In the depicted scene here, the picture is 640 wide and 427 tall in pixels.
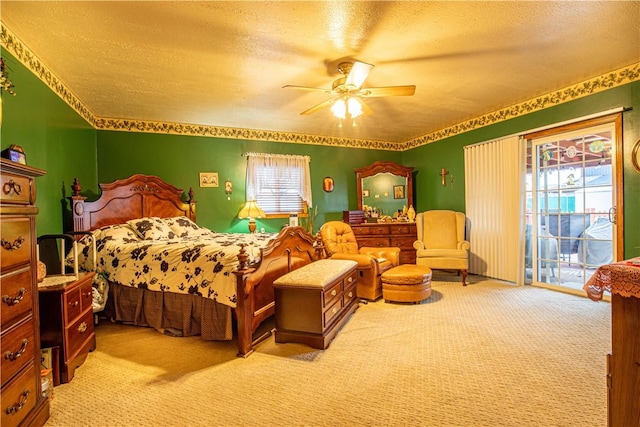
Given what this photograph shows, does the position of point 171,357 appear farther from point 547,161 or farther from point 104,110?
point 547,161

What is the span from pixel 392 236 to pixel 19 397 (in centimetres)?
488

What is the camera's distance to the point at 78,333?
2.32 m

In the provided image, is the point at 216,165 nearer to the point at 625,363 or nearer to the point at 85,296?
the point at 85,296

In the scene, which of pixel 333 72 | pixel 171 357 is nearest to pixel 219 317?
pixel 171 357

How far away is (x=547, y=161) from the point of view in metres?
4.29

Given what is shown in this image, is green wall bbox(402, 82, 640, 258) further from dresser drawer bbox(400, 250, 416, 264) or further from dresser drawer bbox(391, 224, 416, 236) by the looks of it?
dresser drawer bbox(400, 250, 416, 264)

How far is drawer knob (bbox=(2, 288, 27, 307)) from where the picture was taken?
1.41m

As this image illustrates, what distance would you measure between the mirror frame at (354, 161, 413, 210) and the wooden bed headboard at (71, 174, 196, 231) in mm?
3062

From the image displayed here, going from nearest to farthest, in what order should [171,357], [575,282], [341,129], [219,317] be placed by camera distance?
[171,357] < [219,317] < [575,282] < [341,129]

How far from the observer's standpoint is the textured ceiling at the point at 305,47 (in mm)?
2172

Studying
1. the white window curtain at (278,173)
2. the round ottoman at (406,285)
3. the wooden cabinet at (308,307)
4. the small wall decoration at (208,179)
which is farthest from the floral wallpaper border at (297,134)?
the wooden cabinet at (308,307)

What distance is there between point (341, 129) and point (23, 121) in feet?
13.6

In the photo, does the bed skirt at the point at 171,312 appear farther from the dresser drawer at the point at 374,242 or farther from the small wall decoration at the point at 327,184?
the small wall decoration at the point at 327,184

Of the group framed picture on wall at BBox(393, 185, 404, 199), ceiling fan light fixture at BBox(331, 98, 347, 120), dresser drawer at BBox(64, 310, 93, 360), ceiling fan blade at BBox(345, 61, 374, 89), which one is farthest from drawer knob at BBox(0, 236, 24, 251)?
framed picture on wall at BBox(393, 185, 404, 199)
